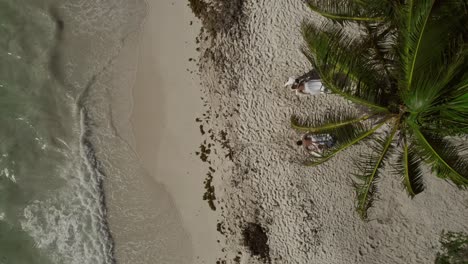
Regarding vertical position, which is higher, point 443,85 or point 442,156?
point 443,85

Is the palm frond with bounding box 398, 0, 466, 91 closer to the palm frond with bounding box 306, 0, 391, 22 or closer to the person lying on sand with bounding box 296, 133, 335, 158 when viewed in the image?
the palm frond with bounding box 306, 0, 391, 22

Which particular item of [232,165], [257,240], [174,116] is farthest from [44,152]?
[257,240]

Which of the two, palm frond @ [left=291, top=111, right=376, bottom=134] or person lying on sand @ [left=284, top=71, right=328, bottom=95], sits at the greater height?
person lying on sand @ [left=284, top=71, right=328, bottom=95]

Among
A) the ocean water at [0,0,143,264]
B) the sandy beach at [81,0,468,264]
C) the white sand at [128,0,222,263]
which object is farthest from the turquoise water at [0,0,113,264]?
the white sand at [128,0,222,263]

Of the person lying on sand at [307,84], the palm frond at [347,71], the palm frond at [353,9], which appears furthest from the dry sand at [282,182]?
the palm frond at [347,71]

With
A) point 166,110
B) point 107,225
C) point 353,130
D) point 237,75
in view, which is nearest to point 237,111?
point 237,75

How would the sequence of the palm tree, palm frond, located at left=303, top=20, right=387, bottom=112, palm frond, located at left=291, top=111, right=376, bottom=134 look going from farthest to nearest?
1. palm frond, located at left=291, top=111, right=376, bottom=134
2. palm frond, located at left=303, top=20, right=387, bottom=112
3. the palm tree

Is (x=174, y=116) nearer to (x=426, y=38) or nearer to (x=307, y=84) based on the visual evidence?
(x=307, y=84)

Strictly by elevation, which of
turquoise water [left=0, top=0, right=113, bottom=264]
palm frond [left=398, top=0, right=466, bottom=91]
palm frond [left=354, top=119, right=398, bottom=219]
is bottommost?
turquoise water [left=0, top=0, right=113, bottom=264]

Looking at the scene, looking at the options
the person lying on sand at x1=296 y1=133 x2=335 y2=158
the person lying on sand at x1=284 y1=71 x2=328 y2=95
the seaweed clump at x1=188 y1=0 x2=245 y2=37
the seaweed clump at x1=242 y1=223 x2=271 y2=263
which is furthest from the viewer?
the seaweed clump at x1=242 y1=223 x2=271 y2=263
